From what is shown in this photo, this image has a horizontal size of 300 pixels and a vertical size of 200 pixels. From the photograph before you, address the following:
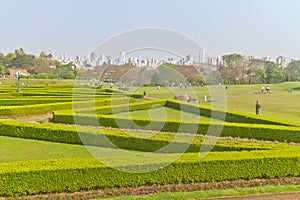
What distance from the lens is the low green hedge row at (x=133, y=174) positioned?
26.0 ft

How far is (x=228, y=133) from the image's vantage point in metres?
14.1

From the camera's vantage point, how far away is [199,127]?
14477mm

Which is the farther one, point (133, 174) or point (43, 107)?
point (43, 107)

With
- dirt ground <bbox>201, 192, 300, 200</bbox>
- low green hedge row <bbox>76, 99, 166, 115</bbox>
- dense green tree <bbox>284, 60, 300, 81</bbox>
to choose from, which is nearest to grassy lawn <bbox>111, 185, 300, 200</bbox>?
dirt ground <bbox>201, 192, 300, 200</bbox>

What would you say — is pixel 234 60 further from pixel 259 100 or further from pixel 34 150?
pixel 34 150

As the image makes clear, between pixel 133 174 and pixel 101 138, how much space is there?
195 inches

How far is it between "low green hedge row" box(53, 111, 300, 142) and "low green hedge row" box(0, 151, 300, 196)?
3782 millimetres

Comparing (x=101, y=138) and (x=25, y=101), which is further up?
(x=25, y=101)

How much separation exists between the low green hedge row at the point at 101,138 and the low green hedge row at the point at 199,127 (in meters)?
1.56

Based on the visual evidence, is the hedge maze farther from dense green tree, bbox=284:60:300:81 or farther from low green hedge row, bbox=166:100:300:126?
dense green tree, bbox=284:60:300:81

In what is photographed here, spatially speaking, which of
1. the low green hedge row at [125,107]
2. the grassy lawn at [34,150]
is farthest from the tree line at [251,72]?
the grassy lawn at [34,150]

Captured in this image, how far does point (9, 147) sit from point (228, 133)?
956 centimetres

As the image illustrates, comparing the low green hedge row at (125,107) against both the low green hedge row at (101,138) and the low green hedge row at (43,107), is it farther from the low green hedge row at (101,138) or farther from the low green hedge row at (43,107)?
the low green hedge row at (101,138)

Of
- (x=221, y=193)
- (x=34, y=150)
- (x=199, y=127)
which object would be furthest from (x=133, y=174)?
(x=199, y=127)
